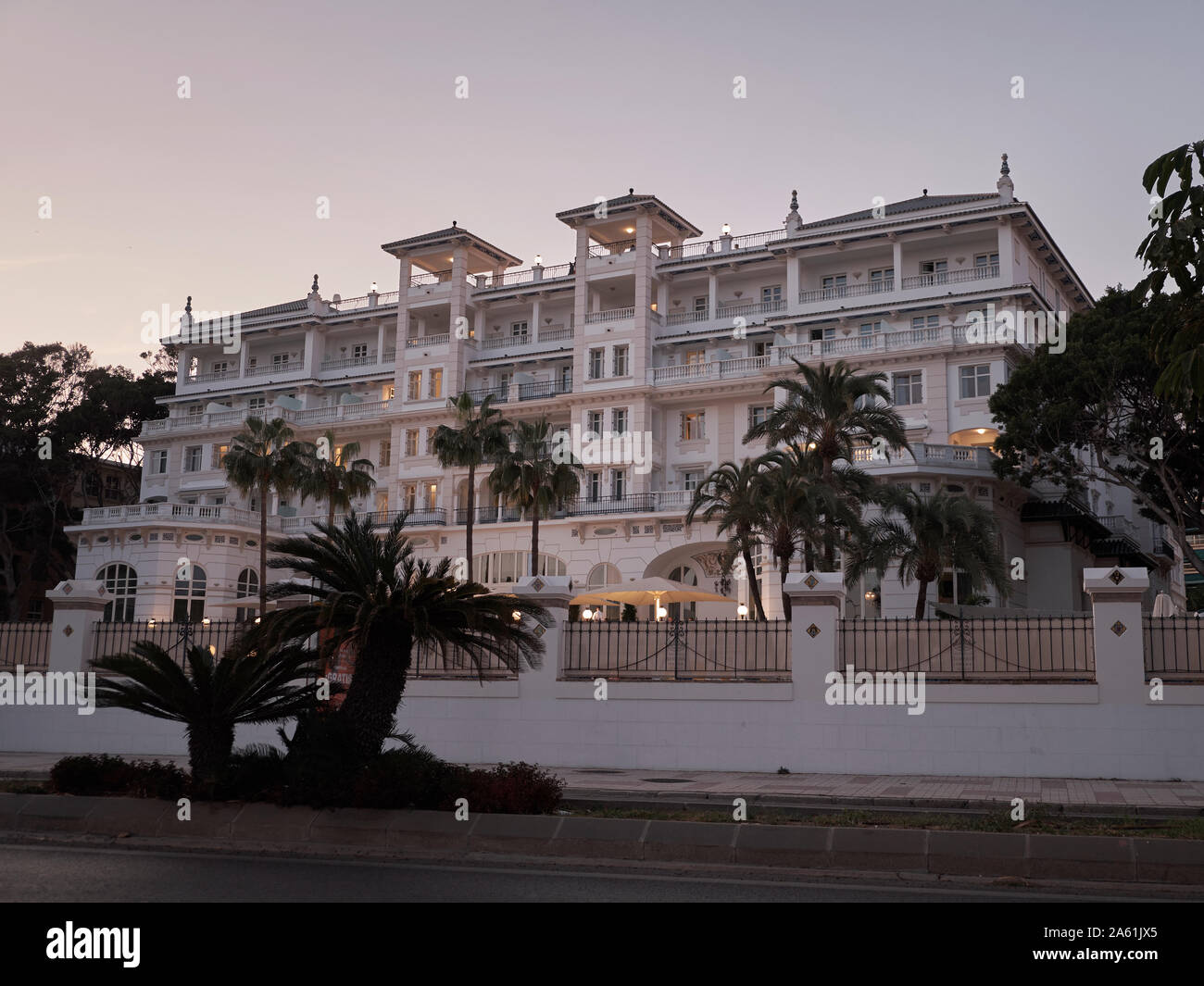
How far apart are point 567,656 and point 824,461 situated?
1644cm

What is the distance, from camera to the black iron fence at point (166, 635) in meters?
24.3

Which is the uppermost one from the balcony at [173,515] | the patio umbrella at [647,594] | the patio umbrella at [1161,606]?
the balcony at [173,515]

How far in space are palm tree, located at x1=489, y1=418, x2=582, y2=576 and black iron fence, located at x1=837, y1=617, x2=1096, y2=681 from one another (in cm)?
3133

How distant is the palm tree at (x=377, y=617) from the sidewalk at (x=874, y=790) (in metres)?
3.14

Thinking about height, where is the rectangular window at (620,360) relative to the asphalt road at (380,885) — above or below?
above

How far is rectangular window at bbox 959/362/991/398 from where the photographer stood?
51.3 metres

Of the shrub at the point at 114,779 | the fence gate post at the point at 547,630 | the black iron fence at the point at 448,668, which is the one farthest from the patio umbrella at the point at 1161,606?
the shrub at the point at 114,779

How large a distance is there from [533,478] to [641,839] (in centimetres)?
4042

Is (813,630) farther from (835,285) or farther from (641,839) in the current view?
(835,285)

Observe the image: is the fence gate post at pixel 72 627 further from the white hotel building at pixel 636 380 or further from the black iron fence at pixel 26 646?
the white hotel building at pixel 636 380

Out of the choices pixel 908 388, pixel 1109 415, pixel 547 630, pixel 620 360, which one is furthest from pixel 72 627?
pixel 620 360

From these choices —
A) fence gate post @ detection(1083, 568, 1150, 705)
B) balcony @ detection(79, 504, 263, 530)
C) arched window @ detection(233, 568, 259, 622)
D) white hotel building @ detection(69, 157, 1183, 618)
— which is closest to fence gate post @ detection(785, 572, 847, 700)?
fence gate post @ detection(1083, 568, 1150, 705)

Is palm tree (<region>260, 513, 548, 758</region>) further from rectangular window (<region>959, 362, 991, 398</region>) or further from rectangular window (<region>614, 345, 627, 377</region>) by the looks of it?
rectangular window (<region>614, 345, 627, 377</region>)
